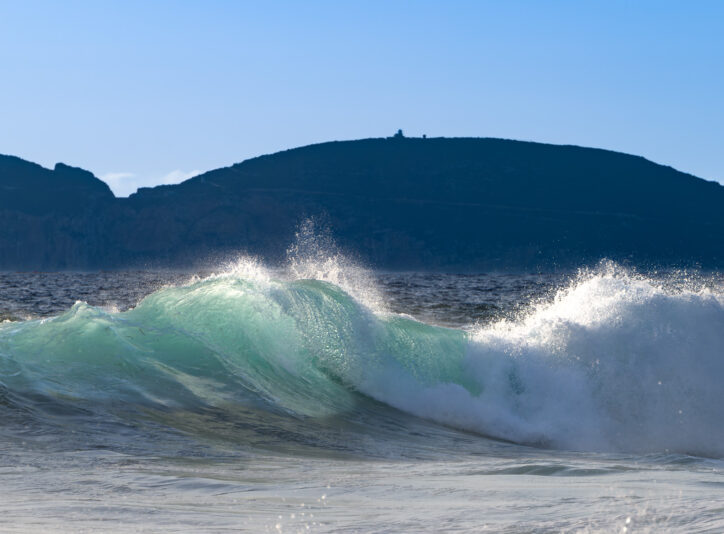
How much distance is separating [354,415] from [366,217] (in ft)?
451

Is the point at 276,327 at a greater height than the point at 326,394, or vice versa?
the point at 276,327

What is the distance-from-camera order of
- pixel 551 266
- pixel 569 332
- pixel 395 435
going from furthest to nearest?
pixel 551 266 → pixel 569 332 → pixel 395 435

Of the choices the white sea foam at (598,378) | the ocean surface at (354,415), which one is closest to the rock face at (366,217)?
the white sea foam at (598,378)

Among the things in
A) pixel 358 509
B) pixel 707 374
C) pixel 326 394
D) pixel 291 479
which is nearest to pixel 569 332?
pixel 707 374

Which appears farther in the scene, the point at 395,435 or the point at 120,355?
the point at 120,355

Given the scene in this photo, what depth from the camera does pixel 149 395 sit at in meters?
8.63

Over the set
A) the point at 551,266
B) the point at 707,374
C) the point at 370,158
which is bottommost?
the point at 707,374

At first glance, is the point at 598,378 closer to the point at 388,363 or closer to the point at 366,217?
the point at 388,363

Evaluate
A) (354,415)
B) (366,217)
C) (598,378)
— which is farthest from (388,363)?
(366,217)

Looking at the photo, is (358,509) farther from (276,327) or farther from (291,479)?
(276,327)

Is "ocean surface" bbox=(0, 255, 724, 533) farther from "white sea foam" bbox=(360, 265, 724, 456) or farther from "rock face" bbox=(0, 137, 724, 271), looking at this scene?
"rock face" bbox=(0, 137, 724, 271)

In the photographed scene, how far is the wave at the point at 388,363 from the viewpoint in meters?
9.12

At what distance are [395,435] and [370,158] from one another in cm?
15252

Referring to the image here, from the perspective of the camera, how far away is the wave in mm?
9117
